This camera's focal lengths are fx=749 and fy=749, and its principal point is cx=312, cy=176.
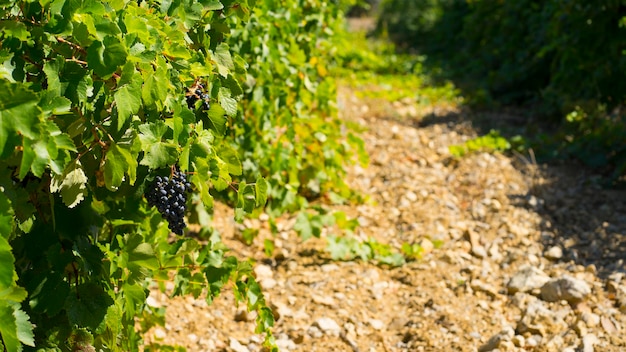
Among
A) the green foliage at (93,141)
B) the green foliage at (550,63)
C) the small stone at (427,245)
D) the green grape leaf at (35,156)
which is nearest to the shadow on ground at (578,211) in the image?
the green foliage at (550,63)

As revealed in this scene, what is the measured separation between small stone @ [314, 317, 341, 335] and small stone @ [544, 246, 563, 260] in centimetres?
135

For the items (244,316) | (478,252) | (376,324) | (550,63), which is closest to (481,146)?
(478,252)

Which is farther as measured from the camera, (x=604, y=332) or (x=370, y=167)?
(x=370, y=167)

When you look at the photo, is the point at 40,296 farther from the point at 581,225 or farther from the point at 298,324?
the point at 581,225

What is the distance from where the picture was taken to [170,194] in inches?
79.4

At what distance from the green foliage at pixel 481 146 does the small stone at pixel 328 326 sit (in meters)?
2.56

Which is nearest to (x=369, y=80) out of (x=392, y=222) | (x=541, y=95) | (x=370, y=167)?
(x=541, y=95)

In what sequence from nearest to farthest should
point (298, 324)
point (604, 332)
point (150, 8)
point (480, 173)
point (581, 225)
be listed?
point (150, 8) < point (604, 332) < point (298, 324) < point (581, 225) < point (480, 173)

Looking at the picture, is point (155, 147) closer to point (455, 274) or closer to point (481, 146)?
point (455, 274)

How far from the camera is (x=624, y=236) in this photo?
13.6 feet

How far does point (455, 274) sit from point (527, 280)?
390 mm

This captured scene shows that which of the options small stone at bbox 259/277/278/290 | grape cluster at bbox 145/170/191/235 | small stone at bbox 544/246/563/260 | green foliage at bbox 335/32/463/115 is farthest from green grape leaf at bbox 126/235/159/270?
green foliage at bbox 335/32/463/115

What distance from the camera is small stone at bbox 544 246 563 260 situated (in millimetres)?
3992

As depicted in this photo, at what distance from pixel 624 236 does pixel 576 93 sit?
223 centimetres
